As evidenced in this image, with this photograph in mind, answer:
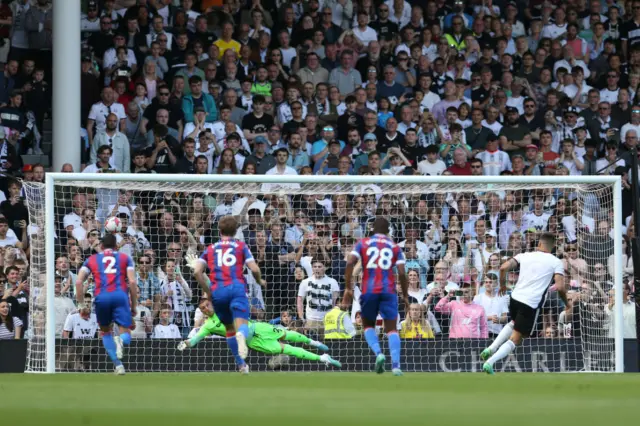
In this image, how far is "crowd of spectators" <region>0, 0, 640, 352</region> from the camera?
52.7ft

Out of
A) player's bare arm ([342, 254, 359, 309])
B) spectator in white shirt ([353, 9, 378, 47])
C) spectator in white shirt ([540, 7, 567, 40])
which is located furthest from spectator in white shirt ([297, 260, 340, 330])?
spectator in white shirt ([540, 7, 567, 40])

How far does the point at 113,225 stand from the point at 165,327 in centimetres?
155

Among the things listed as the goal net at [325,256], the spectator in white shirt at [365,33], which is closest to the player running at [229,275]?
the goal net at [325,256]

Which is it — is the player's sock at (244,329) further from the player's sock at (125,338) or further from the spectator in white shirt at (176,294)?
the spectator in white shirt at (176,294)

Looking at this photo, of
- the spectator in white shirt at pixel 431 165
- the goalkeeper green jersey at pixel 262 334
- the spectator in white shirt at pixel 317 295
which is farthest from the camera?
the spectator in white shirt at pixel 431 165

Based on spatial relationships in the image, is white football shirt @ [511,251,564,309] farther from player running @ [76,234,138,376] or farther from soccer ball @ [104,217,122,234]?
soccer ball @ [104,217,122,234]

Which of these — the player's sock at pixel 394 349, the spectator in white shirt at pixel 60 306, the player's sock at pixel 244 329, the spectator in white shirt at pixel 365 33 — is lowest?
the player's sock at pixel 394 349

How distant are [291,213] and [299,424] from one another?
31.7ft

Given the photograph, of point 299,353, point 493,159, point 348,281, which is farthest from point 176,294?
point 493,159

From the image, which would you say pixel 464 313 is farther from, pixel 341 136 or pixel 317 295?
Answer: pixel 341 136

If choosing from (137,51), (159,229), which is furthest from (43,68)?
(159,229)

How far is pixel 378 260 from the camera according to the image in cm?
1329

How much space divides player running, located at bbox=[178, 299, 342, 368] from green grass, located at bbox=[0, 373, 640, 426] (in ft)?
9.30

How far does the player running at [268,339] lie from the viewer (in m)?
14.8
